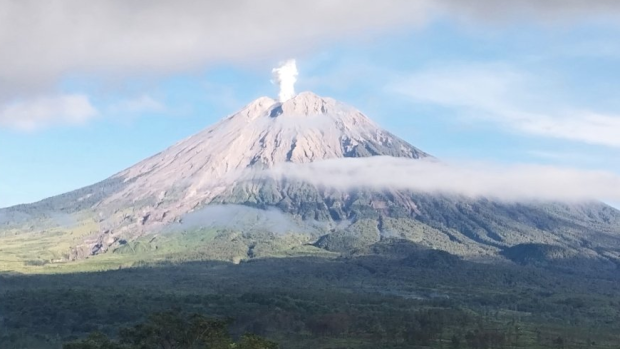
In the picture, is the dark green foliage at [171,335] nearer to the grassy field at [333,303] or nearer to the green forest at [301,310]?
the green forest at [301,310]

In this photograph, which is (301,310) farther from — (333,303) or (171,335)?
(171,335)

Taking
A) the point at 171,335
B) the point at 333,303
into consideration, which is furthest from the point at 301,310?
the point at 171,335

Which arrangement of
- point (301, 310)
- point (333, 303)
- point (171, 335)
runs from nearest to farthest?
point (171, 335) < point (301, 310) < point (333, 303)

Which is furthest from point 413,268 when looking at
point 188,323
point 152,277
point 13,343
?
point 188,323

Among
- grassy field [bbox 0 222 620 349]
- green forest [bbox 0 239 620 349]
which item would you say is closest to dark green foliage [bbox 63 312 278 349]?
green forest [bbox 0 239 620 349]

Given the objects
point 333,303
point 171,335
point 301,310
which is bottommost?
point 333,303

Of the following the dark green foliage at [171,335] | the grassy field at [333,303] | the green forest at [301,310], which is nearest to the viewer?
the dark green foliage at [171,335]

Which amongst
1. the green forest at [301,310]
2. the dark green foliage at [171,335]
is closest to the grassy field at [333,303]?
the green forest at [301,310]

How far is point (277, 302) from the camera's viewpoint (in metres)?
119

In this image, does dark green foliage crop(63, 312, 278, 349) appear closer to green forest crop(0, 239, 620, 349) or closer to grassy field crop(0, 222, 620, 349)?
green forest crop(0, 239, 620, 349)

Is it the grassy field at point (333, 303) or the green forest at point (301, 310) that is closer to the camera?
the green forest at point (301, 310)

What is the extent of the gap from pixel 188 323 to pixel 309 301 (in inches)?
2743

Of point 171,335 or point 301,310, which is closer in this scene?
point 171,335

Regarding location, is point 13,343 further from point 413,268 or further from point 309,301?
point 413,268
